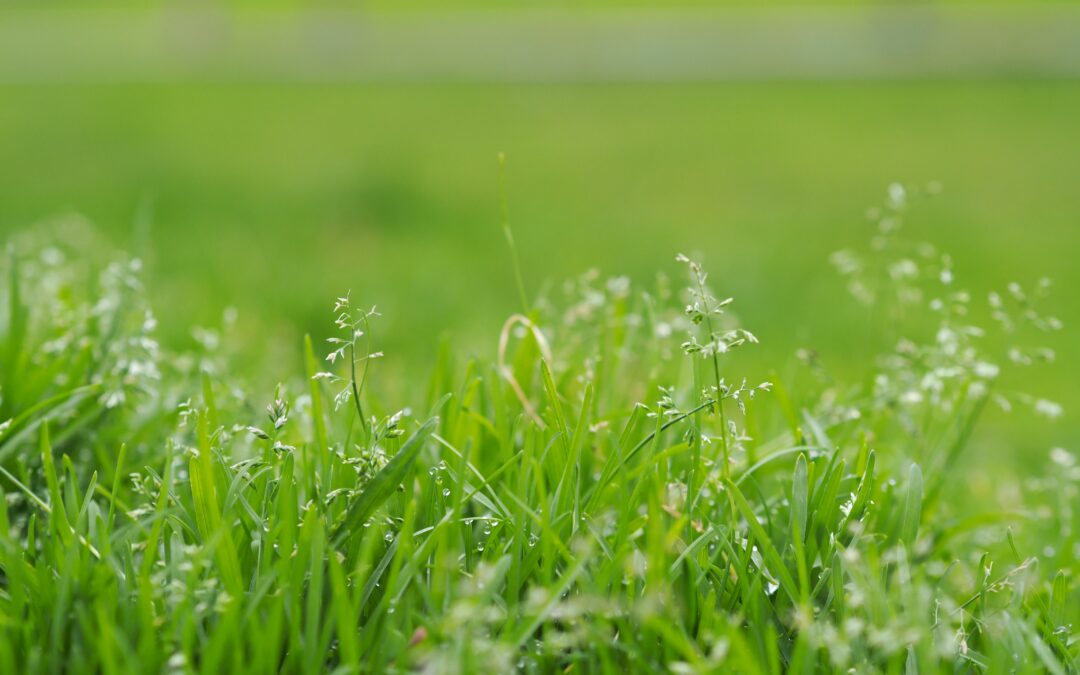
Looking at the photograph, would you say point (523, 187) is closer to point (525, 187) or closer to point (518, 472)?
point (525, 187)

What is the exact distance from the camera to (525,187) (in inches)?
328

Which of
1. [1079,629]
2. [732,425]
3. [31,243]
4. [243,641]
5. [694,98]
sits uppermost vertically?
[694,98]

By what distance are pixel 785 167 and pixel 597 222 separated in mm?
2993

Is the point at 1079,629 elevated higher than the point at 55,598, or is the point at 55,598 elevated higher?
the point at 55,598

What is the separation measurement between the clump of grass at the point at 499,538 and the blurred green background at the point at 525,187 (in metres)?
0.73

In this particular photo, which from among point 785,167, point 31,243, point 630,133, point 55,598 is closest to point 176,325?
point 31,243

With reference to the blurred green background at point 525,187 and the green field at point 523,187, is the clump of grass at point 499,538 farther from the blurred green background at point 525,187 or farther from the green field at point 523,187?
the green field at point 523,187

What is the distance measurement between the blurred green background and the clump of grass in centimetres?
73

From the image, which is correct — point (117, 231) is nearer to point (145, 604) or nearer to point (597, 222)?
point (597, 222)

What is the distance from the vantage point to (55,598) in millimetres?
1557

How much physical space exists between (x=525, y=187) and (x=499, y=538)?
6.72 meters

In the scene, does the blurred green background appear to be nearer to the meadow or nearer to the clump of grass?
the meadow

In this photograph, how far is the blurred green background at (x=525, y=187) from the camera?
500cm

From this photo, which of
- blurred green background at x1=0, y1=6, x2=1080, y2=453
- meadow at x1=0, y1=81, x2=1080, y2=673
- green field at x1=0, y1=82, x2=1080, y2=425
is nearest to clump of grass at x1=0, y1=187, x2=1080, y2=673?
meadow at x1=0, y1=81, x2=1080, y2=673
